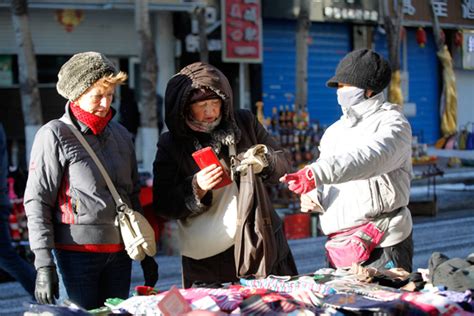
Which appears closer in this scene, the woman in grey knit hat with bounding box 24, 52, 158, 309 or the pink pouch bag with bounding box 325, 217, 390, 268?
the woman in grey knit hat with bounding box 24, 52, 158, 309

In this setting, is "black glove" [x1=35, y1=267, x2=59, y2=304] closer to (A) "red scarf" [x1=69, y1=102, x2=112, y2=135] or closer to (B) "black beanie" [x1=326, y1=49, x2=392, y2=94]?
(A) "red scarf" [x1=69, y1=102, x2=112, y2=135]

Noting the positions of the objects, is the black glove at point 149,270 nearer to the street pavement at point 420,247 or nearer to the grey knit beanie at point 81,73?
the grey knit beanie at point 81,73

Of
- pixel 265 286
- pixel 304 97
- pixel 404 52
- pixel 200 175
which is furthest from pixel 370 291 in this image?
pixel 404 52

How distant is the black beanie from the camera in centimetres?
402

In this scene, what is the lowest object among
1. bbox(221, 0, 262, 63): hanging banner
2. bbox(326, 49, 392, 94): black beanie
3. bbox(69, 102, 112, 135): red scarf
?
bbox(69, 102, 112, 135): red scarf

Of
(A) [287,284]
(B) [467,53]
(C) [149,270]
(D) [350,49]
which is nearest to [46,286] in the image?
(C) [149,270]

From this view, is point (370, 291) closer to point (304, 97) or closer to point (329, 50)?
point (304, 97)

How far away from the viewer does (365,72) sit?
402cm

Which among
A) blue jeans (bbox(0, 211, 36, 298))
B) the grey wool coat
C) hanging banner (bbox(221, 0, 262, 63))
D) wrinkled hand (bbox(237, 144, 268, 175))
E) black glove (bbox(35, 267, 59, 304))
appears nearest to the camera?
black glove (bbox(35, 267, 59, 304))

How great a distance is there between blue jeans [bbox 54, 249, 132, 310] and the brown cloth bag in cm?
62

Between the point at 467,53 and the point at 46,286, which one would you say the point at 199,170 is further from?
the point at 467,53

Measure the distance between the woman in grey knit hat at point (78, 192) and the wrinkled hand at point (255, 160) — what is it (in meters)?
0.62

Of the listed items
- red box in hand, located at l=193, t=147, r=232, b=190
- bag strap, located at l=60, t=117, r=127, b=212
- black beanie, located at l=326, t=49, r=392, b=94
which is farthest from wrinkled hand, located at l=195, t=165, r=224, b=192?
black beanie, located at l=326, t=49, r=392, b=94

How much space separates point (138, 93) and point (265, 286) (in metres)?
14.1
